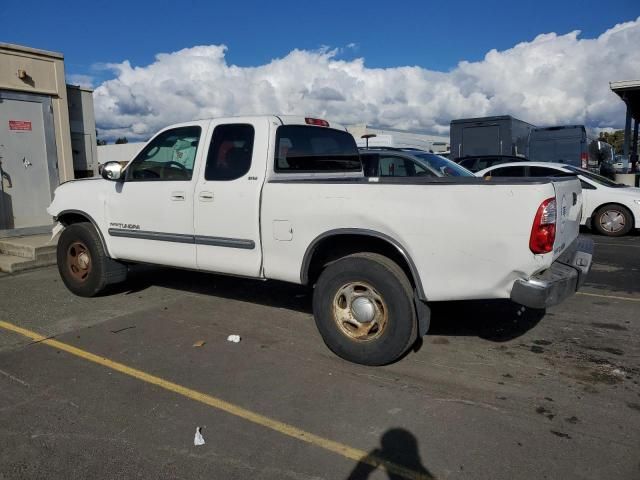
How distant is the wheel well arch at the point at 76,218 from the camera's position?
19.5ft

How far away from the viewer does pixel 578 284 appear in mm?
4027

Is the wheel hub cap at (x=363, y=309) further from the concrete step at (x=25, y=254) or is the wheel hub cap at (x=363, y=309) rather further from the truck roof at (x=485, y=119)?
the truck roof at (x=485, y=119)

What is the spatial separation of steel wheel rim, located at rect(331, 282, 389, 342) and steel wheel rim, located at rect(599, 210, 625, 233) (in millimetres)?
8626

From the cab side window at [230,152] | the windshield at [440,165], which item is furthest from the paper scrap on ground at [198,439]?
the windshield at [440,165]

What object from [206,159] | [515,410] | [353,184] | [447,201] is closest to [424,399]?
[515,410]

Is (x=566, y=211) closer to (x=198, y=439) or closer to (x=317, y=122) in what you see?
(x=317, y=122)

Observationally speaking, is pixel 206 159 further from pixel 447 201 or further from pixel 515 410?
pixel 515 410

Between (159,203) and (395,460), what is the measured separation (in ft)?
11.5

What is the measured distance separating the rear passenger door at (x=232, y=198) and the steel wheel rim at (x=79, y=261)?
1.89 metres

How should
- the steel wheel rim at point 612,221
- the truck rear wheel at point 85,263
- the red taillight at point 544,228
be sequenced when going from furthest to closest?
1. the steel wheel rim at point 612,221
2. the truck rear wheel at point 85,263
3. the red taillight at point 544,228

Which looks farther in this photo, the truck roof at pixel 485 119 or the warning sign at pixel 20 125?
the truck roof at pixel 485 119

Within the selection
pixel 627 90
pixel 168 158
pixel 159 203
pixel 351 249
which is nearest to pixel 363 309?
pixel 351 249

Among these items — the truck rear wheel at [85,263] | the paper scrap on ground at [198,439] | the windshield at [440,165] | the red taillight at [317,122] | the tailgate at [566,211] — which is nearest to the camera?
the paper scrap on ground at [198,439]

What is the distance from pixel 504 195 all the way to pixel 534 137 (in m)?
19.4
